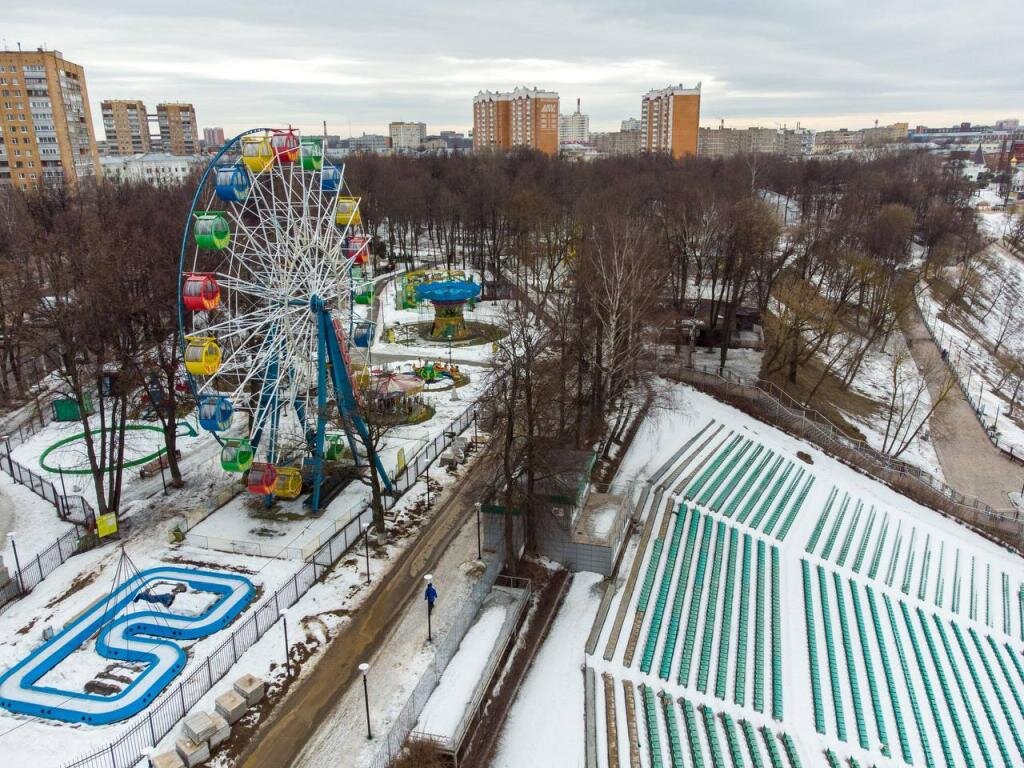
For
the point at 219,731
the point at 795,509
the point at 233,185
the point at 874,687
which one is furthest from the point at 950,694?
the point at 233,185

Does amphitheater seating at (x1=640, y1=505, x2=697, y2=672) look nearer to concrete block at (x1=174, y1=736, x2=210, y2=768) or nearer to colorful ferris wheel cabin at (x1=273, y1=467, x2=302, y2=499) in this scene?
concrete block at (x1=174, y1=736, x2=210, y2=768)

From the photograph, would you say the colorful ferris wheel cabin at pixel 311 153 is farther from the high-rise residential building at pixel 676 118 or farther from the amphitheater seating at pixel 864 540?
the high-rise residential building at pixel 676 118

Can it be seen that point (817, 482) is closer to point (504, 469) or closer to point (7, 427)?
point (504, 469)

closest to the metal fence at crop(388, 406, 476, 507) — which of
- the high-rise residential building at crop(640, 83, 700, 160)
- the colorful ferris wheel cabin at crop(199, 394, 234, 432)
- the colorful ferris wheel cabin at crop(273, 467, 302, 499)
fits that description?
the colorful ferris wheel cabin at crop(273, 467, 302, 499)

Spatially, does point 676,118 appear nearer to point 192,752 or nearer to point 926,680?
point 926,680

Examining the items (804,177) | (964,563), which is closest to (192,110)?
(804,177)

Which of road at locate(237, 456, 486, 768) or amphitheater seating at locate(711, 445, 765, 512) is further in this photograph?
amphitheater seating at locate(711, 445, 765, 512)

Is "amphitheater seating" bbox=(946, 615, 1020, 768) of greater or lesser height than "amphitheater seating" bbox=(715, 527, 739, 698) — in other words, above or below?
below
